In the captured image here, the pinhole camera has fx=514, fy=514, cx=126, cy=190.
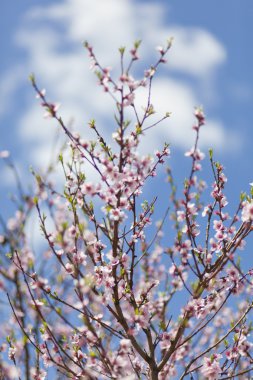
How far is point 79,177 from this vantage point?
675 cm

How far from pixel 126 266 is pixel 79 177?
1317 mm

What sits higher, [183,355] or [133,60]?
[133,60]

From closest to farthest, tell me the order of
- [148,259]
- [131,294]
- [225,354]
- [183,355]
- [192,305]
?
[192,305]
[131,294]
[225,354]
[183,355]
[148,259]

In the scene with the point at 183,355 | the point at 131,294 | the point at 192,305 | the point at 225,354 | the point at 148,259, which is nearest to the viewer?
the point at 192,305

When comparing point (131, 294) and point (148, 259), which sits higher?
point (148, 259)

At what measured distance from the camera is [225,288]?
6.72 metres

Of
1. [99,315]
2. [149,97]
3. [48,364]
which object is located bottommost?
[48,364]

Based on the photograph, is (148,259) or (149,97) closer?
(149,97)

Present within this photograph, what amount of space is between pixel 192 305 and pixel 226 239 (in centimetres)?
109

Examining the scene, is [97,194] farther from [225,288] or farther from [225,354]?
[225,354]

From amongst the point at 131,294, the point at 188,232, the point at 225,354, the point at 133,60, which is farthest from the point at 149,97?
the point at 225,354

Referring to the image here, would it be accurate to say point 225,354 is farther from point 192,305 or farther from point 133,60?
point 133,60

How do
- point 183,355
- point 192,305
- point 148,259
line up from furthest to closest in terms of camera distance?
point 148,259
point 183,355
point 192,305

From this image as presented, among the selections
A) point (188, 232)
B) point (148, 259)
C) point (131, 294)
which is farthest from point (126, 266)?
point (148, 259)
